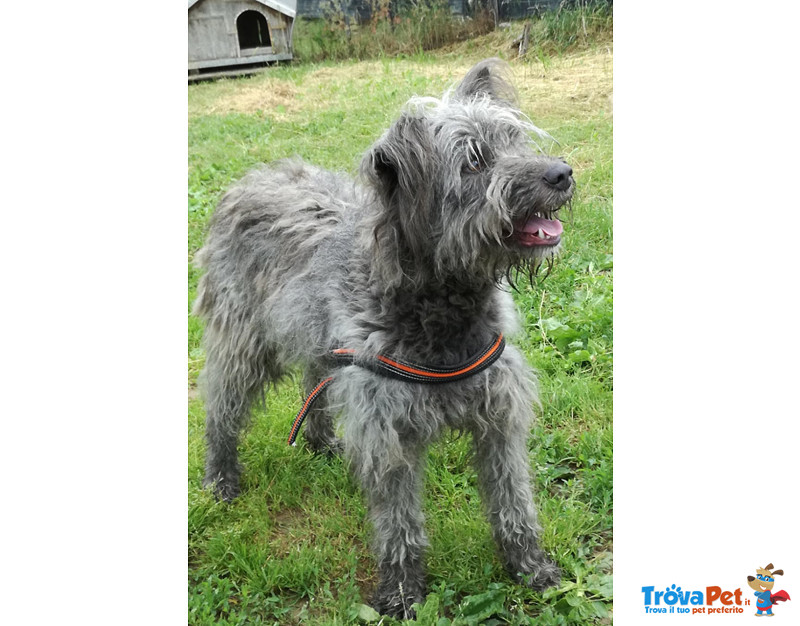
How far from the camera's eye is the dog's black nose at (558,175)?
2.44m

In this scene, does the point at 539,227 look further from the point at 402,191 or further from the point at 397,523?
the point at 397,523

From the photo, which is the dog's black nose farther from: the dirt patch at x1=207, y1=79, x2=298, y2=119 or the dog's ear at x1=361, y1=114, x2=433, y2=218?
the dirt patch at x1=207, y1=79, x2=298, y2=119

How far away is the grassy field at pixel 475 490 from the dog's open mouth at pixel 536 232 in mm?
904

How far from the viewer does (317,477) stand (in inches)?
162

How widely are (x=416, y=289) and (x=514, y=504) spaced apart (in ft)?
3.71

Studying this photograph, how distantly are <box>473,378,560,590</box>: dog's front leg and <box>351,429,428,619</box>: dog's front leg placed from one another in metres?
0.33

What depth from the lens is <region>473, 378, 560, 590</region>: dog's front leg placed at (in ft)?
10.4

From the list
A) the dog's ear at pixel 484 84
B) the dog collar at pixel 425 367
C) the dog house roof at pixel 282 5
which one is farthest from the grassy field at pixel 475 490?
the dog house roof at pixel 282 5

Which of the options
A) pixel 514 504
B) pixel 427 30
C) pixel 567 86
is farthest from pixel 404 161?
pixel 427 30

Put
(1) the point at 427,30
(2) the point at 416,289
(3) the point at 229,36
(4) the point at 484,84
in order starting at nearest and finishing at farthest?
(2) the point at 416,289 < (4) the point at 484,84 < (1) the point at 427,30 < (3) the point at 229,36

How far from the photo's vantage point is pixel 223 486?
4117 mm
